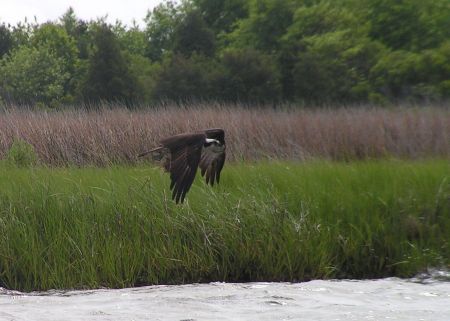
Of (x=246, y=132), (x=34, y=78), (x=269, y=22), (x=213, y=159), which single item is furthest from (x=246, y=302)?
(x=34, y=78)

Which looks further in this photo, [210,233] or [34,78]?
[34,78]

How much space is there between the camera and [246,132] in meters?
14.0

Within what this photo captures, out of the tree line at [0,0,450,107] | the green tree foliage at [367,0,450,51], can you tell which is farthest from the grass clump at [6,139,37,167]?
the green tree foliage at [367,0,450,51]

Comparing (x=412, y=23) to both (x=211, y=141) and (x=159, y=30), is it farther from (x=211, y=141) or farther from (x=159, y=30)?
(x=159, y=30)

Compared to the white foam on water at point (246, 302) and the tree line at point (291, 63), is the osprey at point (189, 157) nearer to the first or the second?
the white foam on water at point (246, 302)

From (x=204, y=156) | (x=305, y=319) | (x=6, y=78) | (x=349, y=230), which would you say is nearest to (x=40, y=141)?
(x=204, y=156)

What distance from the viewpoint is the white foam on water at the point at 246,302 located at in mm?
6062

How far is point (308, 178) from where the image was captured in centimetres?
768

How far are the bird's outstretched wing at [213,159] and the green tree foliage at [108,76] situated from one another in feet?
52.5

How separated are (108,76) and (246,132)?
10.5m

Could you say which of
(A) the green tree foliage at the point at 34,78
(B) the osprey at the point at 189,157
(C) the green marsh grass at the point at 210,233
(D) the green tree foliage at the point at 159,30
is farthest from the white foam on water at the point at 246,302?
(D) the green tree foliage at the point at 159,30

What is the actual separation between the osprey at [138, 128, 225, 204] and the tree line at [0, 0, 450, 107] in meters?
10.8

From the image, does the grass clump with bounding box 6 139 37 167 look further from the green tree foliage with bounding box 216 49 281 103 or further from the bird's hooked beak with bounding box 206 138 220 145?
the green tree foliage with bounding box 216 49 281 103

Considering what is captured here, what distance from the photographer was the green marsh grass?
22.3 ft
